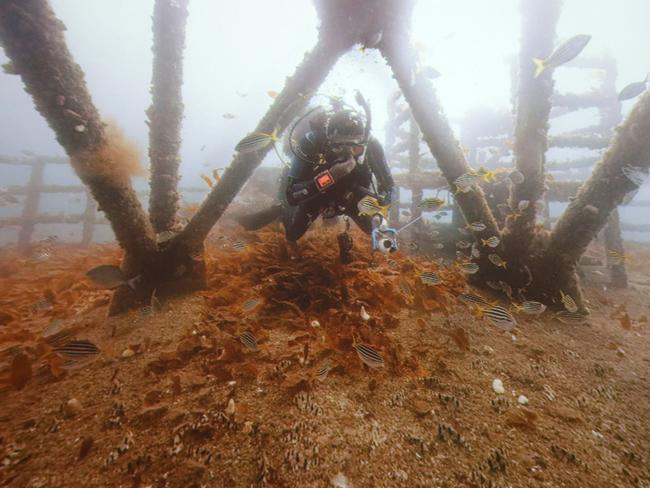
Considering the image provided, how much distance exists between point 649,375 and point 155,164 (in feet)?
24.8

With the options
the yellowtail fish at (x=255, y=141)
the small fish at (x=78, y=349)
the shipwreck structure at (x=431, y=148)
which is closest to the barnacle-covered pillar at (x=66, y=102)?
the shipwreck structure at (x=431, y=148)

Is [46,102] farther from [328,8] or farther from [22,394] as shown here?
[328,8]

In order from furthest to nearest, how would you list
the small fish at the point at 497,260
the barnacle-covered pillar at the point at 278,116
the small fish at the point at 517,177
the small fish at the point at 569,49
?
the small fish at the point at 497,260 → the small fish at the point at 517,177 → the barnacle-covered pillar at the point at 278,116 → the small fish at the point at 569,49

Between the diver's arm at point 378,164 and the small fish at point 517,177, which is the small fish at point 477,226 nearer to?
the small fish at point 517,177

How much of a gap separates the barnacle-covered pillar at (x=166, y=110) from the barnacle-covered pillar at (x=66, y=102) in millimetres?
961

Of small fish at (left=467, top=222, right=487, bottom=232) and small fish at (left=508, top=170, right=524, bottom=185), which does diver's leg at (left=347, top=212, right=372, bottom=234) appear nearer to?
small fish at (left=467, top=222, right=487, bottom=232)

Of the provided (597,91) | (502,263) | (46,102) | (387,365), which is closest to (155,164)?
(46,102)

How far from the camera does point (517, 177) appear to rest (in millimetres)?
5016

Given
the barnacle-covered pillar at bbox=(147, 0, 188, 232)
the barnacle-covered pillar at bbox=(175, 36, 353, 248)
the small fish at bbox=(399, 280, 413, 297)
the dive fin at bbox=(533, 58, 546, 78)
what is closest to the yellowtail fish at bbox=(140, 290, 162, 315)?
the barnacle-covered pillar at bbox=(175, 36, 353, 248)

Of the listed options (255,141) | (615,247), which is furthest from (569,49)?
(615,247)

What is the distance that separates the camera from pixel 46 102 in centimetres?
306

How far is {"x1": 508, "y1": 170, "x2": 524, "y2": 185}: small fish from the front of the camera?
16.4 feet

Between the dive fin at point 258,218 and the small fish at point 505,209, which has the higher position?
the small fish at point 505,209

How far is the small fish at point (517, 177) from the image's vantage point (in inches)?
197
